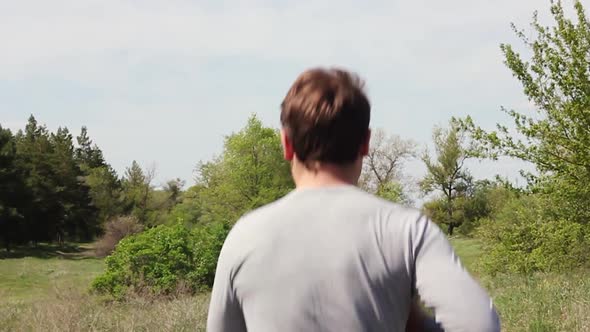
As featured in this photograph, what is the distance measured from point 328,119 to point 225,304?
0.50 metres

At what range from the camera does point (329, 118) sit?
1.71m

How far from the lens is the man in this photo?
158 cm

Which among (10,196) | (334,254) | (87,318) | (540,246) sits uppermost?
(10,196)

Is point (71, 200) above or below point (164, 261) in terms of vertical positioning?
above

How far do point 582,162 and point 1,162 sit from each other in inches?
2125

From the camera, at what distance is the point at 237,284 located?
1.75 metres

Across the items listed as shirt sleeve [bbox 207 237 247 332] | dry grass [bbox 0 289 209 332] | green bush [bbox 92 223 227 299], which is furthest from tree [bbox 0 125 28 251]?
shirt sleeve [bbox 207 237 247 332]

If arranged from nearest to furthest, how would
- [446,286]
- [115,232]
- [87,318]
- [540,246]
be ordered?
1. [446,286]
2. [87,318]
3. [540,246]
4. [115,232]

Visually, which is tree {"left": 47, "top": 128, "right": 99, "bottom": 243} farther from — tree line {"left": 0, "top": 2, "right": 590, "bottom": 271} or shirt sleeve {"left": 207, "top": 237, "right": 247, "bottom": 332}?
shirt sleeve {"left": 207, "top": 237, "right": 247, "bottom": 332}

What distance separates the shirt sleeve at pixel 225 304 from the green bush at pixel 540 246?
54.8 feet

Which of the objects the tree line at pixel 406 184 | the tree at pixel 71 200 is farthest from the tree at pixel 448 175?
the tree at pixel 71 200

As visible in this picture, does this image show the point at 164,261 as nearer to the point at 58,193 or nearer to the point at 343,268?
the point at 343,268

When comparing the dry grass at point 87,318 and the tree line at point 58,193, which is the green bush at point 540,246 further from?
the tree line at point 58,193

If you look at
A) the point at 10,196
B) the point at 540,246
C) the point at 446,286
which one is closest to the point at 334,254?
the point at 446,286
